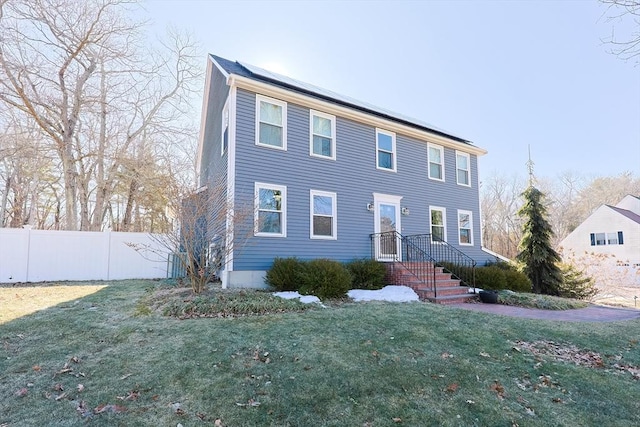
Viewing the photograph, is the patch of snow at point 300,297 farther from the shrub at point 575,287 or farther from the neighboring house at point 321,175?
the shrub at point 575,287

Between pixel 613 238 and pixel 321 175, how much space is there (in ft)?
74.6

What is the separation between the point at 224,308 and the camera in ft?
19.9

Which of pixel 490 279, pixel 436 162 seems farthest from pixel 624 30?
pixel 436 162

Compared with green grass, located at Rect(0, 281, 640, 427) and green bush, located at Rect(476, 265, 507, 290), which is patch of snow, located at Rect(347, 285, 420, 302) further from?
green bush, located at Rect(476, 265, 507, 290)

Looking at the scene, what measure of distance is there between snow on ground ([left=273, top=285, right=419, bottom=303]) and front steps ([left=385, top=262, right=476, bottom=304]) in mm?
291

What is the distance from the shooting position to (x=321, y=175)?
10.3 meters

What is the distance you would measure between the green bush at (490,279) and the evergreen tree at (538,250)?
2927 mm

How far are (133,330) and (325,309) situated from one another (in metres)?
3.22

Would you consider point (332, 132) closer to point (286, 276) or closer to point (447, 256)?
point (286, 276)

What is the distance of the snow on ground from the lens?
764 centimetres

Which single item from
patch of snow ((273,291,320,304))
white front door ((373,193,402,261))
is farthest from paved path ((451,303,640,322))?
patch of snow ((273,291,320,304))

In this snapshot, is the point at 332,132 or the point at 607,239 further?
the point at 607,239

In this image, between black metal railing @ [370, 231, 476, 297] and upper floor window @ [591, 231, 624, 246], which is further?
upper floor window @ [591, 231, 624, 246]

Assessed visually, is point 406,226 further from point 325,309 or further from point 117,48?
point 117,48
